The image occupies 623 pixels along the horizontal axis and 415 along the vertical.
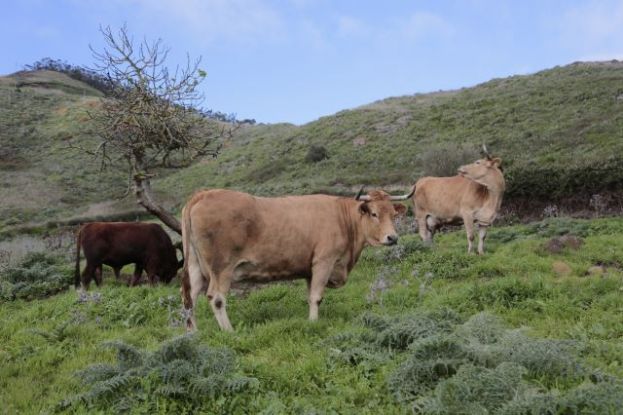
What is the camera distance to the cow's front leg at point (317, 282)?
8164mm

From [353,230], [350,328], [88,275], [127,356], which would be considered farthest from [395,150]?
[127,356]

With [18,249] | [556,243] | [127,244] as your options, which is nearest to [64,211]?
[18,249]

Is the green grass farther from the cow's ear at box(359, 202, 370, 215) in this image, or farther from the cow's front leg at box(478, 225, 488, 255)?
the cow's ear at box(359, 202, 370, 215)

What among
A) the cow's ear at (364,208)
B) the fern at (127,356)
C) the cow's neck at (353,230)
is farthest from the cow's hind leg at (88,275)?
the fern at (127,356)

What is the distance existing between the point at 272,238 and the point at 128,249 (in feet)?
17.0

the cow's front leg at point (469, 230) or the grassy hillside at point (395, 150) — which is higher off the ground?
the grassy hillside at point (395, 150)

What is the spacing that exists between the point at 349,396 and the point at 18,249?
1914 centimetres

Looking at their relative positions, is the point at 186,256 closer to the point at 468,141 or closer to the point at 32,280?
the point at 32,280

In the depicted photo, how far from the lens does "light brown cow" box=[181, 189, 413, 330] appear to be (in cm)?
773

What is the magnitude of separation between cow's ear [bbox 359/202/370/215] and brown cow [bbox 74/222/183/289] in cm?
524

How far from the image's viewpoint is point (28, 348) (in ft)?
23.8

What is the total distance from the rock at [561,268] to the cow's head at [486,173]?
326cm

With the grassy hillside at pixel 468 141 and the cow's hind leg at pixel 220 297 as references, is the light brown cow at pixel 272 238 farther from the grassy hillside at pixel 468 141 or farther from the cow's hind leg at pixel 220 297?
the grassy hillside at pixel 468 141

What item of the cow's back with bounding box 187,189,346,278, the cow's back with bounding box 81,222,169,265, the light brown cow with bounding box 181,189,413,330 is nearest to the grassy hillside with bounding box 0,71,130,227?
the cow's back with bounding box 81,222,169,265
